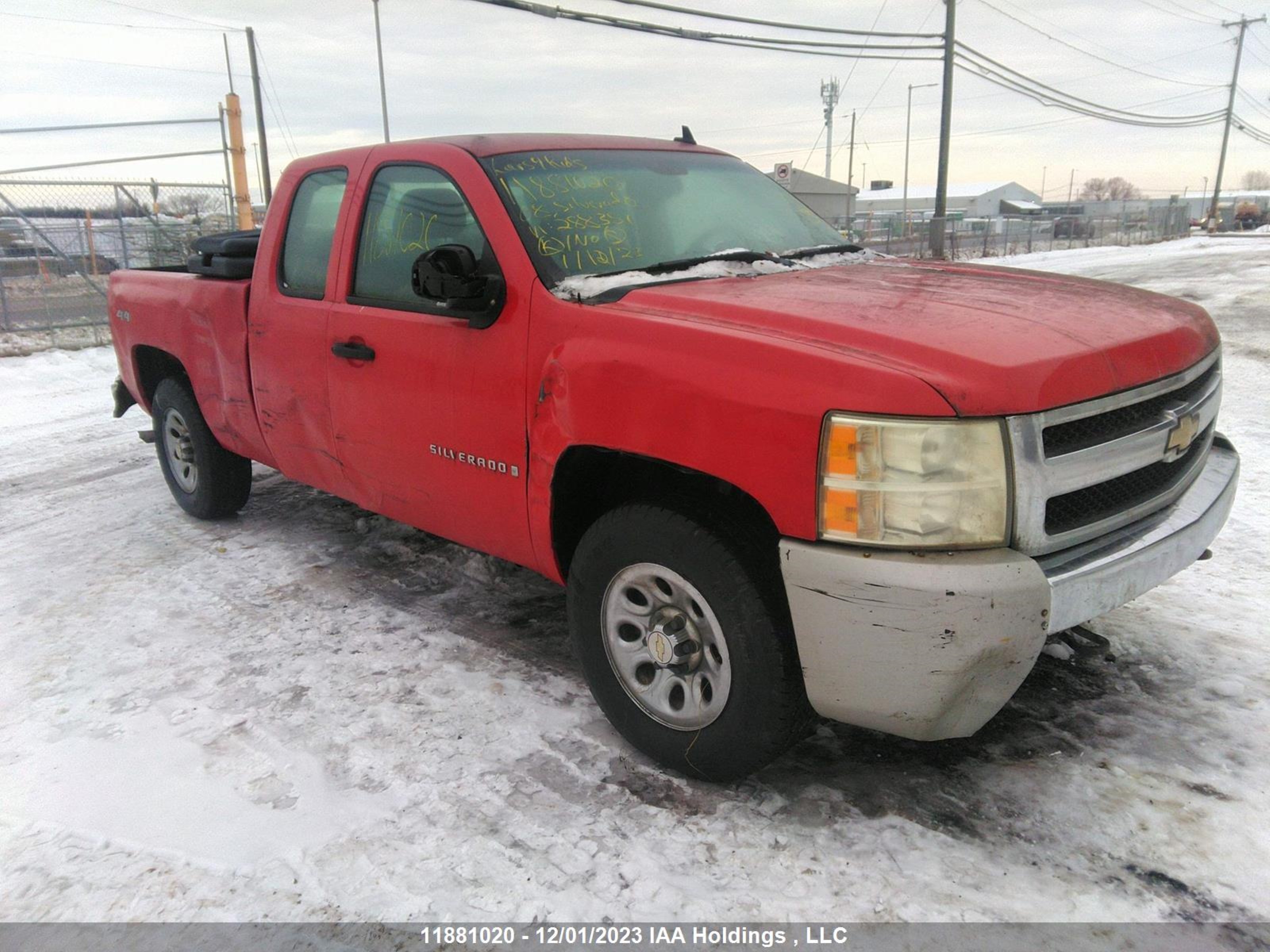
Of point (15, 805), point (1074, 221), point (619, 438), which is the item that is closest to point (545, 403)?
point (619, 438)

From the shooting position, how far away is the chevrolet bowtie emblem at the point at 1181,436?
2.61m

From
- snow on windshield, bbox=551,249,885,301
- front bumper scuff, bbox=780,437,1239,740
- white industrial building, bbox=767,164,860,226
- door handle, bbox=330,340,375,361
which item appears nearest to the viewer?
front bumper scuff, bbox=780,437,1239,740

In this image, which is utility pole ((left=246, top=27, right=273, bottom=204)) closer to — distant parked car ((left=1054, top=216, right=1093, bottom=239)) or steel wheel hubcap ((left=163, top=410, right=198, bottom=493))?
steel wheel hubcap ((left=163, top=410, right=198, bottom=493))

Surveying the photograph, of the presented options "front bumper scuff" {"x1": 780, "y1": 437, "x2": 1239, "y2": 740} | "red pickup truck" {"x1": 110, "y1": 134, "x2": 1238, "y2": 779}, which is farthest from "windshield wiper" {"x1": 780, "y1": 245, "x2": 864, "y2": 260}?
"front bumper scuff" {"x1": 780, "y1": 437, "x2": 1239, "y2": 740}

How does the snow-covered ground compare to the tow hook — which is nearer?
the snow-covered ground

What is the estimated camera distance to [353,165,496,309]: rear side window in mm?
3303

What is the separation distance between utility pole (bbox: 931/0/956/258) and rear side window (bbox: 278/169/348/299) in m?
19.8

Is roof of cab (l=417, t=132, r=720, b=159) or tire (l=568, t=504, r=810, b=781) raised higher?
roof of cab (l=417, t=132, r=720, b=159)

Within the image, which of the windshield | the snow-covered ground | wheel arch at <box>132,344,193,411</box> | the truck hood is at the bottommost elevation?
the snow-covered ground

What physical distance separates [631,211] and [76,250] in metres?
12.8

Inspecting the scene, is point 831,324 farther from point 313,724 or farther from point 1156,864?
point 313,724

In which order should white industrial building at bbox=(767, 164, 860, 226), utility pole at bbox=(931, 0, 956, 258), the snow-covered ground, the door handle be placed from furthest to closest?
1. white industrial building at bbox=(767, 164, 860, 226)
2. utility pole at bbox=(931, 0, 956, 258)
3. the door handle
4. the snow-covered ground

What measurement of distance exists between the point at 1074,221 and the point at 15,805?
47.8m

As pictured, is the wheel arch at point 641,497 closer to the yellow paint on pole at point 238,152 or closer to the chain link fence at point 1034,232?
the yellow paint on pole at point 238,152
